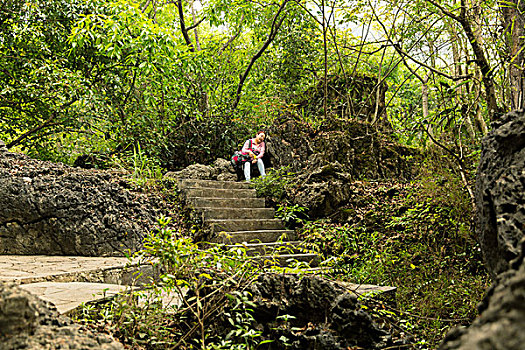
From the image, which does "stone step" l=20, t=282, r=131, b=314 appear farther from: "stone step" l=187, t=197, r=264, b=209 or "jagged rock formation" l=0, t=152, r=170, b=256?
"stone step" l=187, t=197, r=264, b=209

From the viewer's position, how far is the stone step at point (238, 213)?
22.0 feet

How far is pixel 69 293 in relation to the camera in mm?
2752

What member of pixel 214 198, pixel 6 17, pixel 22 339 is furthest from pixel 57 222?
pixel 6 17

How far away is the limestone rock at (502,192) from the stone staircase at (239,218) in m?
3.77

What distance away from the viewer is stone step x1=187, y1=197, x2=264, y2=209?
22.8 ft

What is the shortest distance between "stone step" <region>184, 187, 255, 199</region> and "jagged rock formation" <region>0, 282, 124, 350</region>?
17.7 ft

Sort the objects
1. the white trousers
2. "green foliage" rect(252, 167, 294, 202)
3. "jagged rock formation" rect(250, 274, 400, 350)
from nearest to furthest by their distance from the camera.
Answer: "jagged rock formation" rect(250, 274, 400, 350)
"green foliage" rect(252, 167, 294, 202)
the white trousers

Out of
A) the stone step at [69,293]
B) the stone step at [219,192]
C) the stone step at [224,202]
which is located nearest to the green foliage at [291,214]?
the stone step at [224,202]

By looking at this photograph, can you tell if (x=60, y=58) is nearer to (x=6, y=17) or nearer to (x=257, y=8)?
(x=6, y=17)

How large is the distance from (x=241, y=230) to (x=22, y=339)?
523 centimetres

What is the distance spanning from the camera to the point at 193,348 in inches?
97.7

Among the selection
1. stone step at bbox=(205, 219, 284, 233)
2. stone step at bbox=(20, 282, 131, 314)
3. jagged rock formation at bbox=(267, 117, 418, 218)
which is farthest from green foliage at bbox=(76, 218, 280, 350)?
jagged rock formation at bbox=(267, 117, 418, 218)

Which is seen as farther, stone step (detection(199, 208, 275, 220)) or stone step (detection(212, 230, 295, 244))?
stone step (detection(199, 208, 275, 220))

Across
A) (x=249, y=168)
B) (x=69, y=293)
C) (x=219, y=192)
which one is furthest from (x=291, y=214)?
(x=69, y=293)
